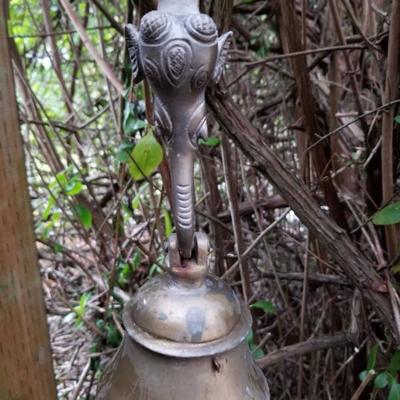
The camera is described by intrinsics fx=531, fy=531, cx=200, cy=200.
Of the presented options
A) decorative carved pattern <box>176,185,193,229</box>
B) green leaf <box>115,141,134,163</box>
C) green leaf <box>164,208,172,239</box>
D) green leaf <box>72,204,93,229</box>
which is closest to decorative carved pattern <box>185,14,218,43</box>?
decorative carved pattern <box>176,185,193,229</box>

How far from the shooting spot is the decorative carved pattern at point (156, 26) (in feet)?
1.21

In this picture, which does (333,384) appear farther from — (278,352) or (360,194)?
(360,194)

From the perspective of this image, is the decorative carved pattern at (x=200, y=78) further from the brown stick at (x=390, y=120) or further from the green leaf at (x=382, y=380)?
the green leaf at (x=382, y=380)

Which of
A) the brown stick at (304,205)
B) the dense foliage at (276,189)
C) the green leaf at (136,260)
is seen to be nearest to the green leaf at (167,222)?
the dense foliage at (276,189)

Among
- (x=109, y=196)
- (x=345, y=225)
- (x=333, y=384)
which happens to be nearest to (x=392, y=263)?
(x=345, y=225)

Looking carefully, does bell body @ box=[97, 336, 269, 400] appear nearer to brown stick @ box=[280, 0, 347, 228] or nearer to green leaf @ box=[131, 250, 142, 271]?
brown stick @ box=[280, 0, 347, 228]

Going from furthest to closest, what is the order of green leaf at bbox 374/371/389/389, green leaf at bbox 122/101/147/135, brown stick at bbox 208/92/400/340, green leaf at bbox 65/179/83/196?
green leaf at bbox 65/179/83/196
green leaf at bbox 122/101/147/135
green leaf at bbox 374/371/389/389
brown stick at bbox 208/92/400/340

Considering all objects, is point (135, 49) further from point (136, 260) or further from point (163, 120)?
point (136, 260)

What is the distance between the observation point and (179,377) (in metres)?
0.40

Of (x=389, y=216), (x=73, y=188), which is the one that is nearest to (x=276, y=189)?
(x=389, y=216)

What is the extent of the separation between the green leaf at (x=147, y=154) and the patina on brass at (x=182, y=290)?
1.02 ft

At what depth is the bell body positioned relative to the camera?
402mm

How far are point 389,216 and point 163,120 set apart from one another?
16.6 inches

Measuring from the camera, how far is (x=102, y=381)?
0.47m
